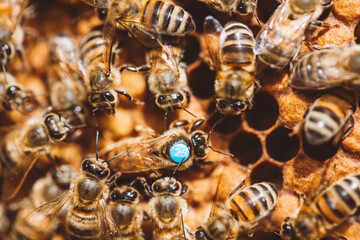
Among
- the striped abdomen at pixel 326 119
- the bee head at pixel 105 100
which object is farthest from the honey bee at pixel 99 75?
the striped abdomen at pixel 326 119

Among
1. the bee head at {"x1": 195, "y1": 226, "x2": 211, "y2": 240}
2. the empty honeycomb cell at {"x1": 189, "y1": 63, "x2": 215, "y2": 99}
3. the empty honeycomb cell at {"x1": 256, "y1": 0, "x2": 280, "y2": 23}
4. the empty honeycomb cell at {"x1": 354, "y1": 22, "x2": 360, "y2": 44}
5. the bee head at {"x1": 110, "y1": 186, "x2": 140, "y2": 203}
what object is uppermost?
the empty honeycomb cell at {"x1": 354, "y1": 22, "x2": 360, "y2": 44}

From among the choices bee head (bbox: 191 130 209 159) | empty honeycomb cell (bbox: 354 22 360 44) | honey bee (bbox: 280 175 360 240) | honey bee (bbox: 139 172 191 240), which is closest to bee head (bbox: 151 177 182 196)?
honey bee (bbox: 139 172 191 240)

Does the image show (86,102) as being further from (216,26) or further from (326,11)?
(326,11)

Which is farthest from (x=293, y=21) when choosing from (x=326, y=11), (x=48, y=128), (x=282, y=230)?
(x=48, y=128)

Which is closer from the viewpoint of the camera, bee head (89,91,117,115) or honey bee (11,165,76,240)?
bee head (89,91,117,115)

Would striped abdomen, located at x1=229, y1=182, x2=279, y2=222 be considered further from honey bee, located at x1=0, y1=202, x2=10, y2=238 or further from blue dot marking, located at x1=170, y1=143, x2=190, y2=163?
honey bee, located at x1=0, y1=202, x2=10, y2=238
